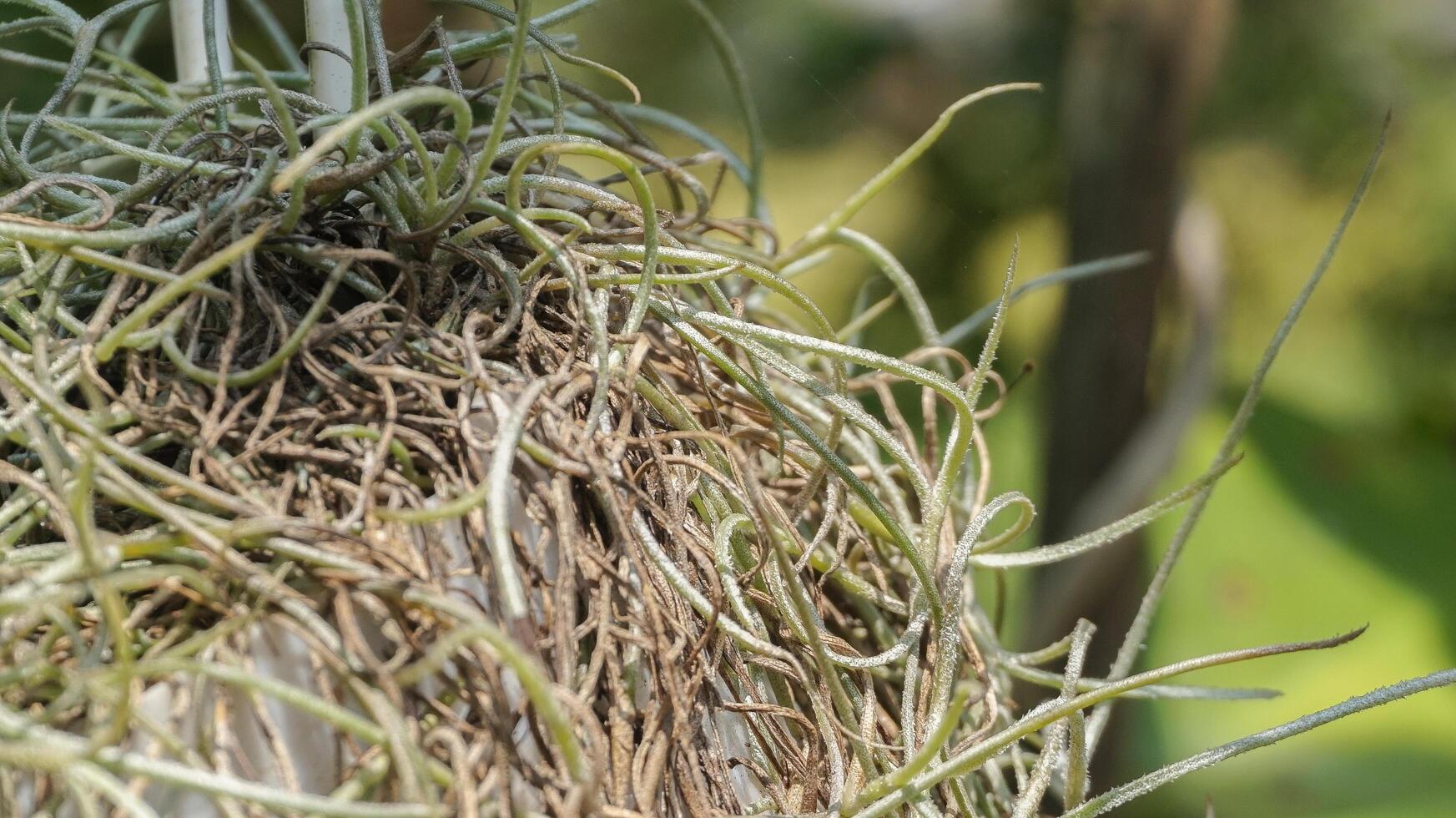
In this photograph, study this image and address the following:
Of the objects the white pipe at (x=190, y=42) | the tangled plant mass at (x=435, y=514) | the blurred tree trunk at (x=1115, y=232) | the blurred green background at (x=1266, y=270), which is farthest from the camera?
the blurred green background at (x=1266, y=270)

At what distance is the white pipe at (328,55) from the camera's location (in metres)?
0.30

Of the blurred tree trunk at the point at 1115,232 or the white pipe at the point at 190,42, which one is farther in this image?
the blurred tree trunk at the point at 1115,232

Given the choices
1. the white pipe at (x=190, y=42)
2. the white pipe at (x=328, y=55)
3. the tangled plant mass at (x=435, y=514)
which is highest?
the white pipe at (x=190, y=42)

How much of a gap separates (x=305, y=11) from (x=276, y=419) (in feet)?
0.43

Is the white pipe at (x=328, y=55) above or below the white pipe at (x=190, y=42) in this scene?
below

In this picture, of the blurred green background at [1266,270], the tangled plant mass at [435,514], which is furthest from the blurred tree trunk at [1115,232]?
the tangled plant mass at [435,514]

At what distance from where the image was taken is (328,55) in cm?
30

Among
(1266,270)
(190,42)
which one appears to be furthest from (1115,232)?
(1266,270)

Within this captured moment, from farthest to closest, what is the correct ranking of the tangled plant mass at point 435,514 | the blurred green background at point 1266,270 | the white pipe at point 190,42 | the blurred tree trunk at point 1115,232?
the blurred green background at point 1266,270
the blurred tree trunk at point 1115,232
the white pipe at point 190,42
the tangled plant mass at point 435,514

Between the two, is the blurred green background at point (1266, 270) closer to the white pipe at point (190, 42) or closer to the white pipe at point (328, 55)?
the white pipe at point (190, 42)

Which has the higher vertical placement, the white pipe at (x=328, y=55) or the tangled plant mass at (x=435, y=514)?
the white pipe at (x=328, y=55)

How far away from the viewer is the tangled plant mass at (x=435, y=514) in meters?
0.20

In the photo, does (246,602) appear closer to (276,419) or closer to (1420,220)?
(276,419)

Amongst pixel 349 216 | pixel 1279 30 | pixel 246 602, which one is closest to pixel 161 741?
pixel 246 602
